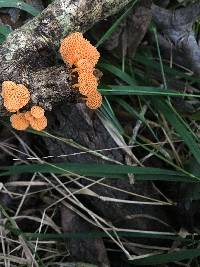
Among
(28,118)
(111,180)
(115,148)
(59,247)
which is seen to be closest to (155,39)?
(115,148)

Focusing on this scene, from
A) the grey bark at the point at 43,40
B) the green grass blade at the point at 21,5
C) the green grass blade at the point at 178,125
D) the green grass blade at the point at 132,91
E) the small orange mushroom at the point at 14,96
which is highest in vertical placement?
the green grass blade at the point at 21,5

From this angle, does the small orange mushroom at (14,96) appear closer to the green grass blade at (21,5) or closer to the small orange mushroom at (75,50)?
the small orange mushroom at (75,50)

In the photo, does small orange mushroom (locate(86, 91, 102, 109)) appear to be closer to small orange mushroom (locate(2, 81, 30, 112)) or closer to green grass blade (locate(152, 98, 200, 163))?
small orange mushroom (locate(2, 81, 30, 112))

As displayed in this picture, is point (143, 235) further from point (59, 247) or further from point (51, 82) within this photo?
point (51, 82)

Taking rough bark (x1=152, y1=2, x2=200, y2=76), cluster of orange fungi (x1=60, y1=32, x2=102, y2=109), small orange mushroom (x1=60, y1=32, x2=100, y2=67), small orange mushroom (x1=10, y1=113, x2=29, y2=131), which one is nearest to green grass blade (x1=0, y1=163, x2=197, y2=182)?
small orange mushroom (x1=10, y1=113, x2=29, y2=131)

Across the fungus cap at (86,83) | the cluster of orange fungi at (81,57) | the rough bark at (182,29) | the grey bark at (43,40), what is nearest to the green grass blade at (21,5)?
the grey bark at (43,40)

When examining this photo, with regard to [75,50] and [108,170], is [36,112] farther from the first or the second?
[108,170]

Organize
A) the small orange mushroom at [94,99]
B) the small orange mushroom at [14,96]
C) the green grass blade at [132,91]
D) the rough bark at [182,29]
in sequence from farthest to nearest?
the rough bark at [182,29] → the green grass blade at [132,91] → the small orange mushroom at [94,99] → the small orange mushroom at [14,96]
